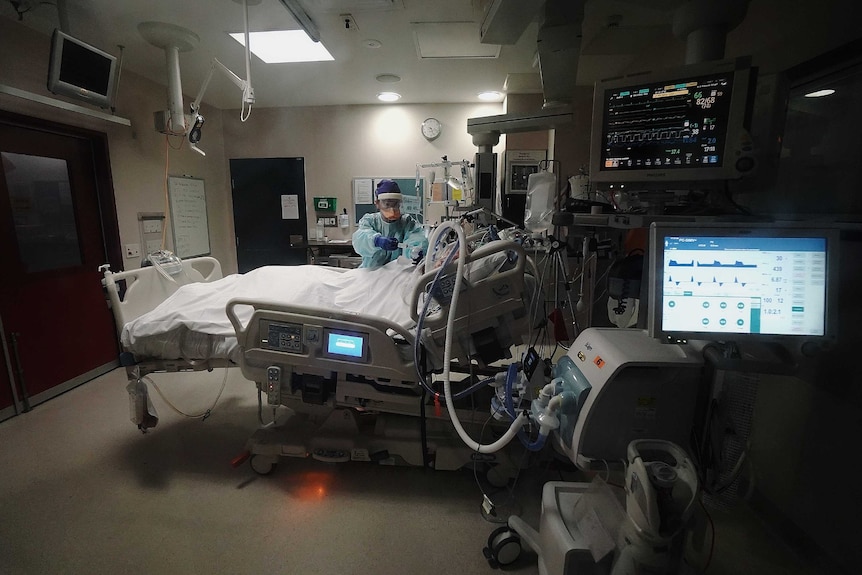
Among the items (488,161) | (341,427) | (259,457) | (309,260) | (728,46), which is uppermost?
(728,46)

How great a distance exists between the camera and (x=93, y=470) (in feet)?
7.09

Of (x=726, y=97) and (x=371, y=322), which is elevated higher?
(x=726, y=97)

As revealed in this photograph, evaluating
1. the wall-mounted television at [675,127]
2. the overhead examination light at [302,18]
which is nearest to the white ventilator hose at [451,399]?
the wall-mounted television at [675,127]

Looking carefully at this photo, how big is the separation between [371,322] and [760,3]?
A: 2.37 metres

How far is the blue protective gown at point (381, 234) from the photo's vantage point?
9.25 ft

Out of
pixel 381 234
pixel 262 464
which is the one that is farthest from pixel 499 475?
pixel 381 234

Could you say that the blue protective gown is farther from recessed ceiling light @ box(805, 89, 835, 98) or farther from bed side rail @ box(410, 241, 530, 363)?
recessed ceiling light @ box(805, 89, 835, 98)

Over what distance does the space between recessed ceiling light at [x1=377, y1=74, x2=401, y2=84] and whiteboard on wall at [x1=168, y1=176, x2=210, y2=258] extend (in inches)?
92.9

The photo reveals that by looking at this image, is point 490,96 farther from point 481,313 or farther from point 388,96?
point 481,313

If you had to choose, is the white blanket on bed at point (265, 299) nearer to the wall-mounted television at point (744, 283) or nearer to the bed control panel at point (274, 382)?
the bed control panel at point (274, 382)

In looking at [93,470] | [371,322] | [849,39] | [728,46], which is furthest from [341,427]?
[728,46]

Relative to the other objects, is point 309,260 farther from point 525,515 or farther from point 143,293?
point 525,515

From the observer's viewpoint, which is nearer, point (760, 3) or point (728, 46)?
point (760, 3)

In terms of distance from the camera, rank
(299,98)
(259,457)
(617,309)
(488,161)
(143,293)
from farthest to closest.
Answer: (299,98) < (488,161) < (143,293) < (259,457) < (617,309)
